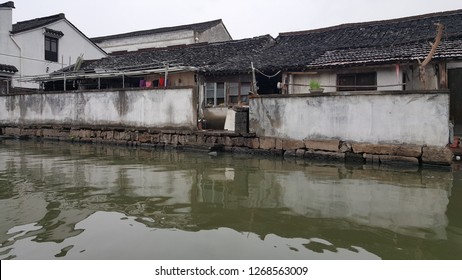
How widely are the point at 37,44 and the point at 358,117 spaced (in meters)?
22.1

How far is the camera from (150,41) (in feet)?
98.7

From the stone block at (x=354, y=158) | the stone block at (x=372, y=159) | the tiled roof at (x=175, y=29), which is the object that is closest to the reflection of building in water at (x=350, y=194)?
the stone block at (x=372, y=159)

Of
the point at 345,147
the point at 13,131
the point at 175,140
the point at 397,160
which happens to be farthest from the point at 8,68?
the point at 397,160

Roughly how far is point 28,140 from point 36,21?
1130 cm

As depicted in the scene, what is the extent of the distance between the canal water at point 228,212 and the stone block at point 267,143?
2.37 meters

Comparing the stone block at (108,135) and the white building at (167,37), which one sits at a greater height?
the white building at (167,37)

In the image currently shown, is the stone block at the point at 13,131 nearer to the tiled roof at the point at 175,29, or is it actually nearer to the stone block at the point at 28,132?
the stone block at the point at 28,132

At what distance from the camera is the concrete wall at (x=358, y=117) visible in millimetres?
9523

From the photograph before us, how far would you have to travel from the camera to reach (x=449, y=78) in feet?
42.1

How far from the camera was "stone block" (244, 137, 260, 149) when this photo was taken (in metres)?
12.4

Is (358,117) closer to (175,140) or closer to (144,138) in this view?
(175,140)

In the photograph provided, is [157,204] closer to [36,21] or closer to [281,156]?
[281,156]

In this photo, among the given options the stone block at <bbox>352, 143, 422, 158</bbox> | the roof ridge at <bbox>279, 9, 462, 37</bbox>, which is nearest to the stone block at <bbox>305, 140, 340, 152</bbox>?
the stone block at <bbox>352, 143, 422, 158</bbox>

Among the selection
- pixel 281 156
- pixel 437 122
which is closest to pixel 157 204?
pixel 281 156
